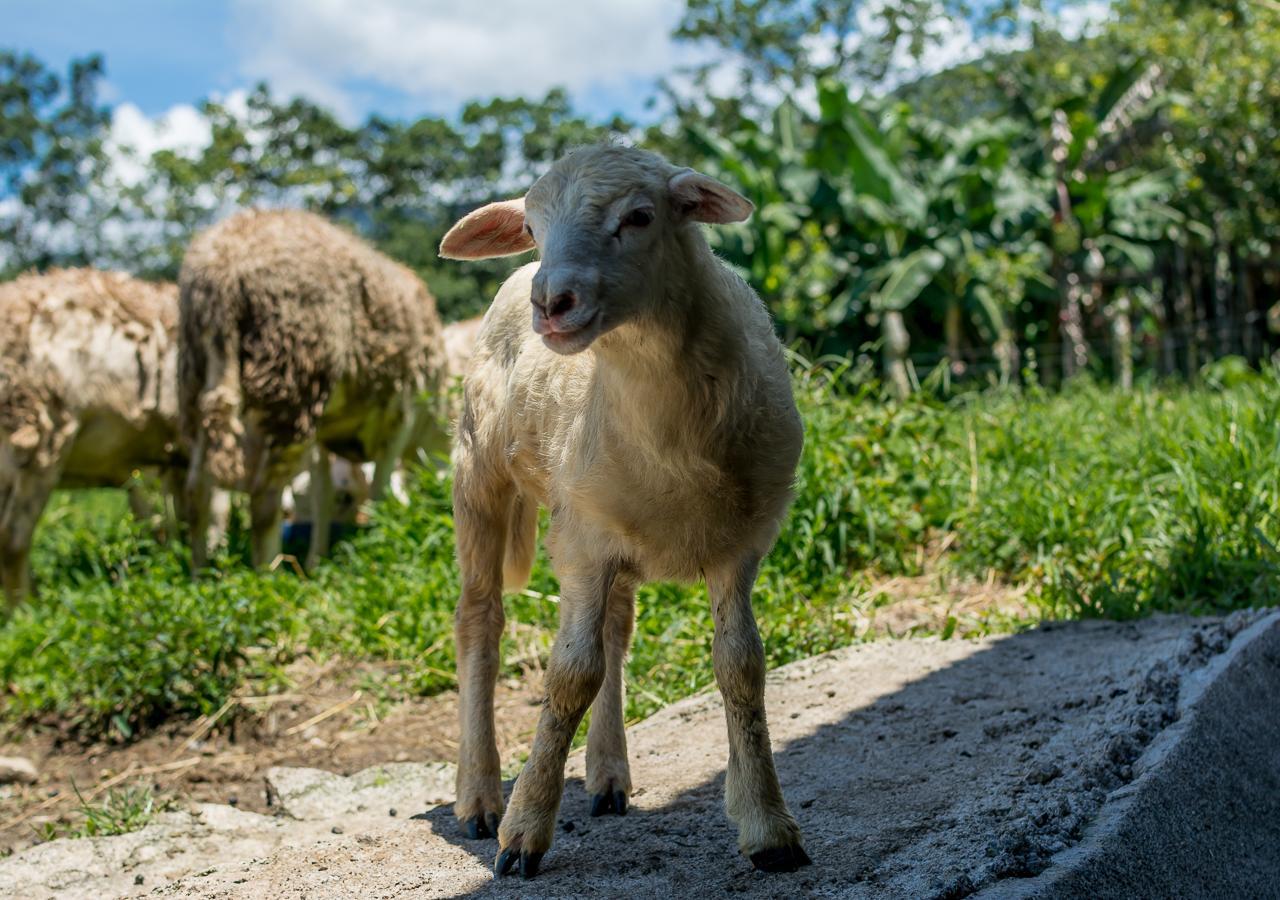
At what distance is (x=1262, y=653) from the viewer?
4.18m

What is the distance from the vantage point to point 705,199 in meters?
3.10

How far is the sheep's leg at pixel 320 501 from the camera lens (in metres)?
9.46

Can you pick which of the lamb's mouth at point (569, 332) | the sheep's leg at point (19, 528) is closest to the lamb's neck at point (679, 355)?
the lamb's mouth at point (569, 332)

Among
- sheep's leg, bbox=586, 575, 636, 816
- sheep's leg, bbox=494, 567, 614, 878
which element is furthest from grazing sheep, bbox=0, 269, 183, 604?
sheep's leg, bbox=494, 567, 614, 878

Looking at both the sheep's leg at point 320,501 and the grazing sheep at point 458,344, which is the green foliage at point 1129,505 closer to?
the sheep's leg at point 320,501

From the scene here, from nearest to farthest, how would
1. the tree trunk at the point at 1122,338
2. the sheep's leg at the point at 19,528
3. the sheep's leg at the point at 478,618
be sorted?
the sheep's leg at the point at 478,618 → the sheep's leg at the point at 19,528 → the tree trunk at the point at 1122,338

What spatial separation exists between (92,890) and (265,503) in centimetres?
456

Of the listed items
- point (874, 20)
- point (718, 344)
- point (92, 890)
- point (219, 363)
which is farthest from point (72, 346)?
point (874, 20)

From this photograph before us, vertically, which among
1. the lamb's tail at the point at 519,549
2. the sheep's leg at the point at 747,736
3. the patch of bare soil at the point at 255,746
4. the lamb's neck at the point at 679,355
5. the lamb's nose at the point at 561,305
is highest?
the lamb's nose at the point at 561,305

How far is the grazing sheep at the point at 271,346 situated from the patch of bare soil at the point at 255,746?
214 cm

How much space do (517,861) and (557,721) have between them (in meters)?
0.37

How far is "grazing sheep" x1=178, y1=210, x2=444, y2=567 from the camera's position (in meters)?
8.07

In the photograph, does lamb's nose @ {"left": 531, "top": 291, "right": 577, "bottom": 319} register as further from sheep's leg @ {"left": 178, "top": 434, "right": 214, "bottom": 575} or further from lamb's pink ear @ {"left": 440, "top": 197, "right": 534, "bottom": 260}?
sheep's leg @ {"left": 178, "top": 434, "right": 214, "bottom": 575}

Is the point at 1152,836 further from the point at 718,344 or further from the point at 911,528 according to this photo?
the point at 911,528
